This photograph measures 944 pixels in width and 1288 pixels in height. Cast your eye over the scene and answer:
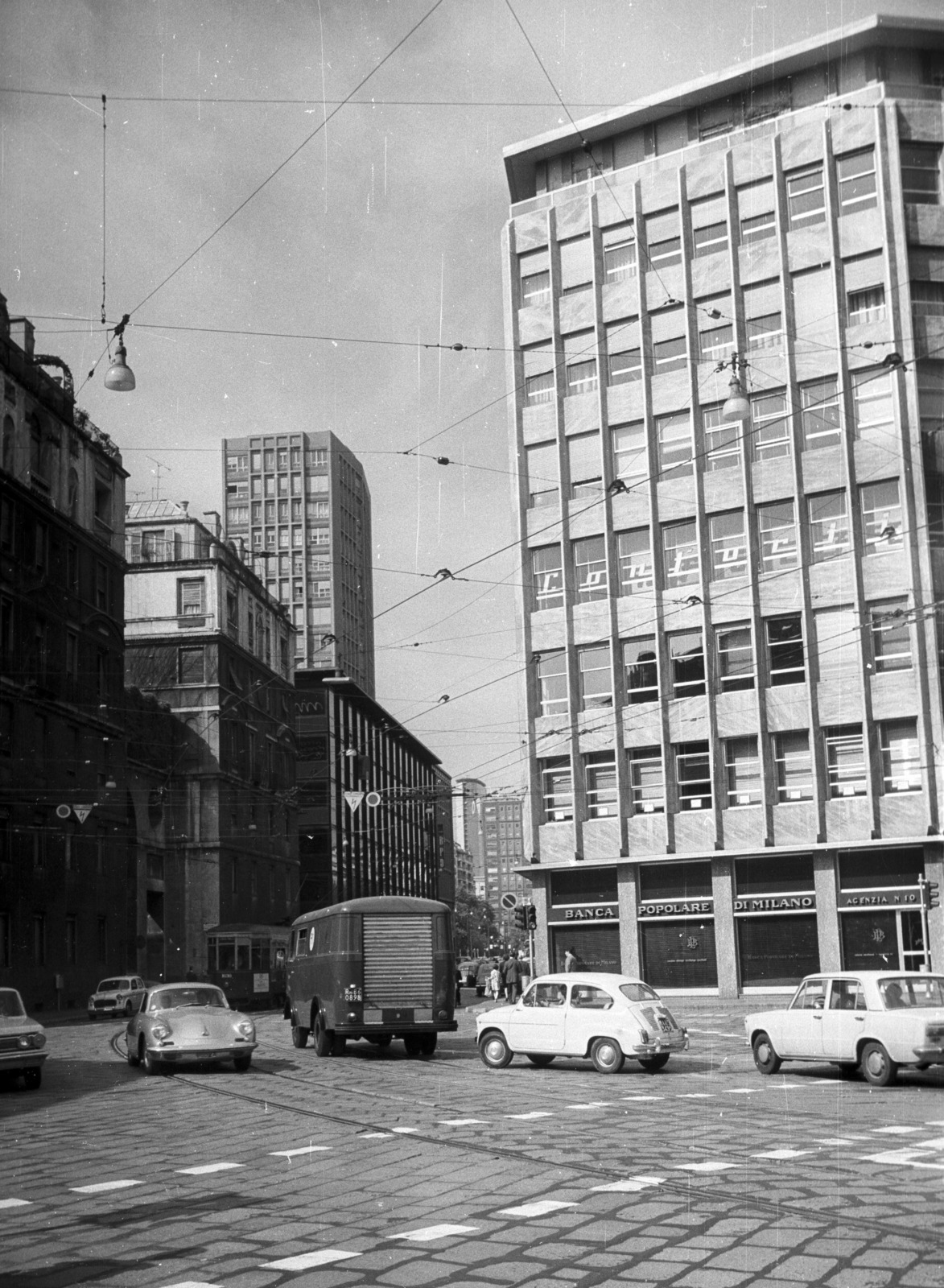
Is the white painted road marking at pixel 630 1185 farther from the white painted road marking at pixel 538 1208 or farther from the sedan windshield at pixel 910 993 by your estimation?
the sedan windshield at pixel 910 993

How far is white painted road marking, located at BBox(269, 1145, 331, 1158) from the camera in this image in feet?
38.8

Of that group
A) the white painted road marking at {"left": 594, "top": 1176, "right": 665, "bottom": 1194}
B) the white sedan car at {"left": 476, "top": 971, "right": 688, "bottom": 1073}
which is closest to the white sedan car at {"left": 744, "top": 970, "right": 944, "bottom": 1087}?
the white sedan car at {"left": 476, "top": 971, "right": 688, "bottom": 1073}

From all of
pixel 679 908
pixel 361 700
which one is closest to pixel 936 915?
pixel 679 908

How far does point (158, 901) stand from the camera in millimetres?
72000

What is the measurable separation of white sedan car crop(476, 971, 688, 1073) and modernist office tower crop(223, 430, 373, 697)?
157 feet

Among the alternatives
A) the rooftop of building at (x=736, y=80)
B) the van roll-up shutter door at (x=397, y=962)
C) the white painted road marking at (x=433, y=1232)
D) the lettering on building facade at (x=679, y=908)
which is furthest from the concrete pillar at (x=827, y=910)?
the white painted road marking at (x=433, y=1232)

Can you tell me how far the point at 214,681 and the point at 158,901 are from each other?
38.1 ft

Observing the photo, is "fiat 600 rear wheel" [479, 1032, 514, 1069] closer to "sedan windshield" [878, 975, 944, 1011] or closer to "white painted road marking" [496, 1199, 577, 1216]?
"sedan windshield" [878, 975, 944, 1011]

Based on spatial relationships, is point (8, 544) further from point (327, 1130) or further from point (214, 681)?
point (327, 1130)

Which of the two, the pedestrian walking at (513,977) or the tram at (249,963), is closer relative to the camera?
the pedestrian walking at (513,977)

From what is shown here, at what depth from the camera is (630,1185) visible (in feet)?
32.0

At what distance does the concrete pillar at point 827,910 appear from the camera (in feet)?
133

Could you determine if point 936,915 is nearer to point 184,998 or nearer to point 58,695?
point 184,998

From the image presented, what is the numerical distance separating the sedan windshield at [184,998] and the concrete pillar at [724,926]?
22.4 meters
